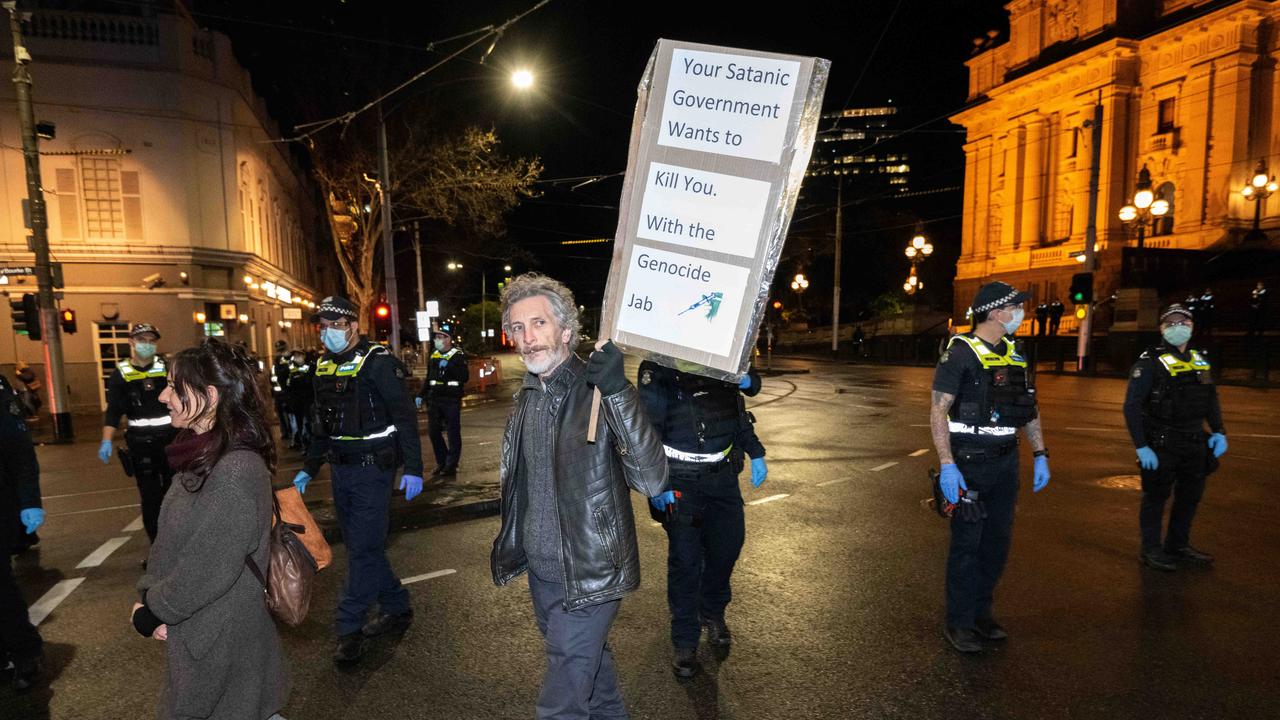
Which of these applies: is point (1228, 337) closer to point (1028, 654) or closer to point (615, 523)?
point (1028, 654)

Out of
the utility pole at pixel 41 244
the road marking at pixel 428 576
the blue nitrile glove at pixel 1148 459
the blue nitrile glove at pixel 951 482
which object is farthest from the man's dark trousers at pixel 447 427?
the utility pole at pixel 41 244

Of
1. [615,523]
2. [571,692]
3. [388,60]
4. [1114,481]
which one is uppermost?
[388,60]

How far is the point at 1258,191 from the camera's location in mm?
25516

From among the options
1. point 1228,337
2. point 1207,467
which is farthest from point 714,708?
point 1228,337

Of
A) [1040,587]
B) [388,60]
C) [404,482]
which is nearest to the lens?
[404,482]

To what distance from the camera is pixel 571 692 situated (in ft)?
7.89

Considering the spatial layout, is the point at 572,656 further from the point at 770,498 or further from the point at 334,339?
the point at 770,498

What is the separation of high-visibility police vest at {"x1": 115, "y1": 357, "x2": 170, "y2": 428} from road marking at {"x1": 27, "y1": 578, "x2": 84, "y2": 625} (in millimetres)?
1276

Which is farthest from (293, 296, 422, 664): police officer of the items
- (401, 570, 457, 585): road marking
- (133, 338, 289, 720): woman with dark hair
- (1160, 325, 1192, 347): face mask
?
(1160, 325, 1192, 347): face mask

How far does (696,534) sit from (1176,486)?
3952mm

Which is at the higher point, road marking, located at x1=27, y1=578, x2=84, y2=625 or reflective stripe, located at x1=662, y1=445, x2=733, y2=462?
reflective stripe, located at x1=662, y1=445, x2=733, y2=462

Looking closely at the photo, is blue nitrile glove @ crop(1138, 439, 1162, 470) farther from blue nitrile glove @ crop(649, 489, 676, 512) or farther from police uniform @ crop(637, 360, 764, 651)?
blue nitrile glove @ crop(649, 489, 676, 512)

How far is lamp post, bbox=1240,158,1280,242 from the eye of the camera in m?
25.0

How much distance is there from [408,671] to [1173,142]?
136 feet
